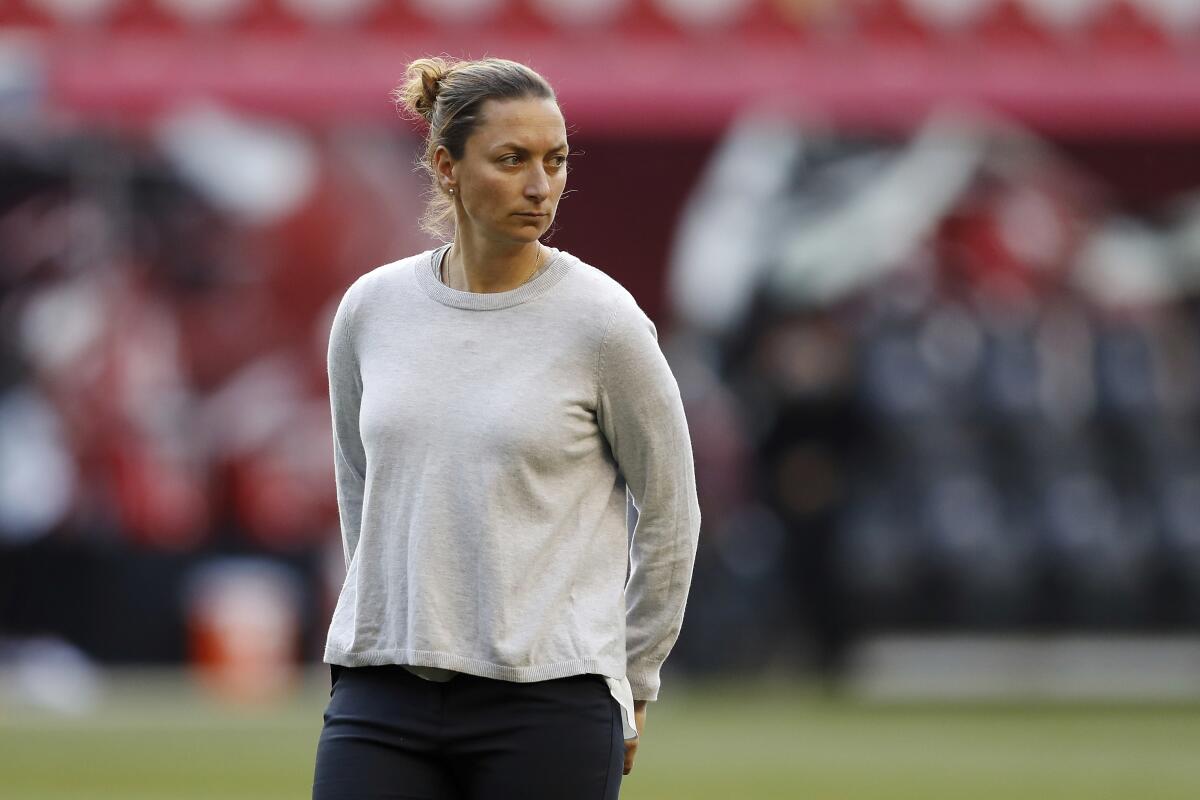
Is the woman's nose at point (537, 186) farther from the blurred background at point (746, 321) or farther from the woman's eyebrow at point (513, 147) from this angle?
the blurred background at point (746, 321)

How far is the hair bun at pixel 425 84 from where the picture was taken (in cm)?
389

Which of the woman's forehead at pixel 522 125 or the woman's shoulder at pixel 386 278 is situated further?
the woman's shoulder at pixel 386 278

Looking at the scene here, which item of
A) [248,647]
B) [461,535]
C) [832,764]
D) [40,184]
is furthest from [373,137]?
[461,535]

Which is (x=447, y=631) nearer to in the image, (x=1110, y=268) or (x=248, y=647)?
(x=248, y=647)

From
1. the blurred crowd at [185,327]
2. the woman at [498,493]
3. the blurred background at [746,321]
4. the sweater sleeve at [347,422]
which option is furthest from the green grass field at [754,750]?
the woman at [498,493]

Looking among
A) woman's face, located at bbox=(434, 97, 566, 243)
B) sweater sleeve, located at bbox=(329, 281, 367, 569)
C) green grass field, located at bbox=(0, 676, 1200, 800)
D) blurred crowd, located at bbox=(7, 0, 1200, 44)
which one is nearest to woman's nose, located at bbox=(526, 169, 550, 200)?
woman's face, located at bbox=(434, 97, 566, 243)

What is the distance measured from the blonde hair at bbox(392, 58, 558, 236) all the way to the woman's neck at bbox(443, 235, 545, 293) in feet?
0.46

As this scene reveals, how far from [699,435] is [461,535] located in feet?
40.9

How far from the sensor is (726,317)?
16.3 meters

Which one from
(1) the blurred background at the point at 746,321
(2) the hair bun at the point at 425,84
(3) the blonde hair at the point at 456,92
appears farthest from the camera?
(1) the blurred background at the point at 746,321

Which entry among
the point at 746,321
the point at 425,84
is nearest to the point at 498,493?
the point at 425,84

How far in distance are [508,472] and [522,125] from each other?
0.58 m

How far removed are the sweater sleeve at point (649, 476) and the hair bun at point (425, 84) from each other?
513 millimetres

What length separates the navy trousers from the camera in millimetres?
3699
